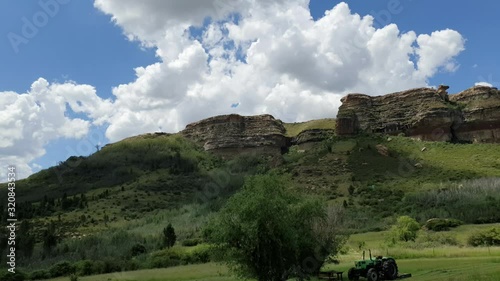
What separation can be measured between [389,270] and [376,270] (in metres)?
0.83

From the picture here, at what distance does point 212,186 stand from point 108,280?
78.8m

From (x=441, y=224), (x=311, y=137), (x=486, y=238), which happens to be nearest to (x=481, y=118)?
(x=311, y=137)

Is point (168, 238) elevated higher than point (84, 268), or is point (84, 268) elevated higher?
point (168, 238)

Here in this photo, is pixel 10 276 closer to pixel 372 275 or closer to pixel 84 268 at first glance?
pixel 84 268

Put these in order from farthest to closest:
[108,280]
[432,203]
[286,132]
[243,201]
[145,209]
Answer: [286,132]
[145,209]
[432,203]
[108,280]
[243,201]

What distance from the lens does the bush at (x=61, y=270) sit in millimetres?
45150

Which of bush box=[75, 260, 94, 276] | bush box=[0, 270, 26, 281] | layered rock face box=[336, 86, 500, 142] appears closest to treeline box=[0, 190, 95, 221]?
bush box=[75, 260, 94, 276]

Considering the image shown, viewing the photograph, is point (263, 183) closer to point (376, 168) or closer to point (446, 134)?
point (376, 168)

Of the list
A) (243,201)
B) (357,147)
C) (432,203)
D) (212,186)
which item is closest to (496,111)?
(357,147)

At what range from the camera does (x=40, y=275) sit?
4459 cm

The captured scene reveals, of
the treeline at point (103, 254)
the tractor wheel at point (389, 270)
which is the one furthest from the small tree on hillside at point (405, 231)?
the tractor wheel at point (389, 270)

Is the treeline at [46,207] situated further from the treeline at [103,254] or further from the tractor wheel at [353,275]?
the tractor wheel at [353,275]

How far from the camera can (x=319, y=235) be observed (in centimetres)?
2973

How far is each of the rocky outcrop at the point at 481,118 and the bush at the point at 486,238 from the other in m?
87.1
